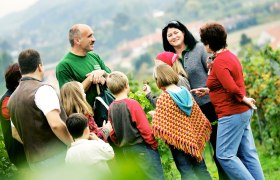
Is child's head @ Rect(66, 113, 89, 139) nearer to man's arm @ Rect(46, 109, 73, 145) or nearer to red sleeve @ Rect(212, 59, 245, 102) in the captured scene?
man's arm @ Rect(46, 109, 73, 145)

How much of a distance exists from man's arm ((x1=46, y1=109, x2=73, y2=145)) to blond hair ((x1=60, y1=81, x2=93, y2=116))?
1.35 ft

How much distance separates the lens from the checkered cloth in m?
5.00

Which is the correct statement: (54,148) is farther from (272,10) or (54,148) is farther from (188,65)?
(272,10)

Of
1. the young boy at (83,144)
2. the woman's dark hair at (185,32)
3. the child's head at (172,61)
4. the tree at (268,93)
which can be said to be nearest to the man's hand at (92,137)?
the young boy at (83,144)

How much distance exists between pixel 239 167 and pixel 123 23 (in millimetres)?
165809

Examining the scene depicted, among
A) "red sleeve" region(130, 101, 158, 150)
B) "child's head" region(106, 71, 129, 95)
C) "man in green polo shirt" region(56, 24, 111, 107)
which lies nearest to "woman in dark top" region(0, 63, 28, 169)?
"man in green polo shirt" region(56, 24, 111, 107)

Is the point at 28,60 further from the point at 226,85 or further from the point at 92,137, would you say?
the point at 226,85

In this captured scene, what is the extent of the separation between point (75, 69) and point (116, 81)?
1.79 feet

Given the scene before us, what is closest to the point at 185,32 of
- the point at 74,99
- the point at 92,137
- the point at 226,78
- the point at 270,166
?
the point at 226,78

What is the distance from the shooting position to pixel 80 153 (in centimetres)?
429

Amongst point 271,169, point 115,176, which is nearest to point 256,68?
point 271,169

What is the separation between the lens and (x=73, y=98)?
15.6ft

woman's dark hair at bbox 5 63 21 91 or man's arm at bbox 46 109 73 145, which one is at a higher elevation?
woman's dark hair at bbox 5 63 21 91

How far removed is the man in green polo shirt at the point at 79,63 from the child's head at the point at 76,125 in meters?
0.80
